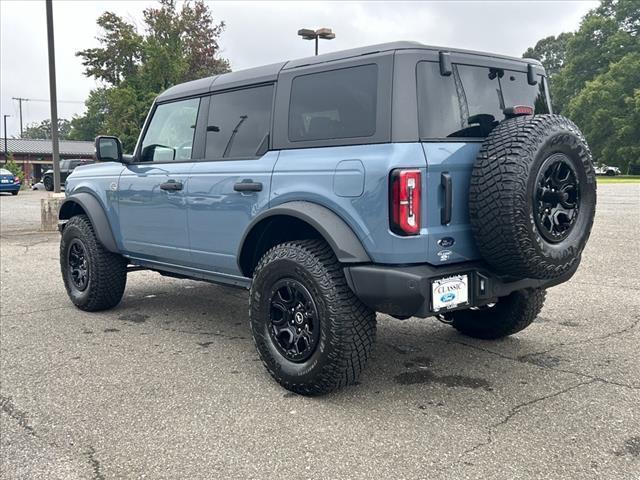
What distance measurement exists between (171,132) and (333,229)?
2212 mm

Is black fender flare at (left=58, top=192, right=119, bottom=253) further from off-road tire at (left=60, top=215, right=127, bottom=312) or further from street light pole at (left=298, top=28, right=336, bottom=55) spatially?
street light pole at (left=298, top=28, right=336, bottom=55)

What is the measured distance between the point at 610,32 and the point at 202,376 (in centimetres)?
6305

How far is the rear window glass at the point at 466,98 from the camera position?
10.4 feet

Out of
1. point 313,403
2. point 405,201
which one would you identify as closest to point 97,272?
point 313,403

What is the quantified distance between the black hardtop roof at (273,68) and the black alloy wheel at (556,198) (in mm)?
859

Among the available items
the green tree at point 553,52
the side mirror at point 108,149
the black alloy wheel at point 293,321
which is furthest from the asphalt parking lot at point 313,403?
the green tree at point 553,52

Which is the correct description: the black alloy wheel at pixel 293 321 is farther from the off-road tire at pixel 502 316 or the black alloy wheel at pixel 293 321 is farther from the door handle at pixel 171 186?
the off-road tire at pixel 502 316

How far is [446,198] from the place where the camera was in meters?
3.10

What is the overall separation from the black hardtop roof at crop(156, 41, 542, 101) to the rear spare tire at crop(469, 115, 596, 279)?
0.65 m

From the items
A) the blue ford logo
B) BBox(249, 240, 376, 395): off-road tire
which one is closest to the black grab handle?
the blue ford logo

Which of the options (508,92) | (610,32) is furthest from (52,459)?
(610,32)

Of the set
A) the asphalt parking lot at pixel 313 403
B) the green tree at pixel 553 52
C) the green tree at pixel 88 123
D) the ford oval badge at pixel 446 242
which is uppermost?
the green tree at pixel 553 52

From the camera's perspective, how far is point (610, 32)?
5588cm

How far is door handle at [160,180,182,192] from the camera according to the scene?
4.41 meters
